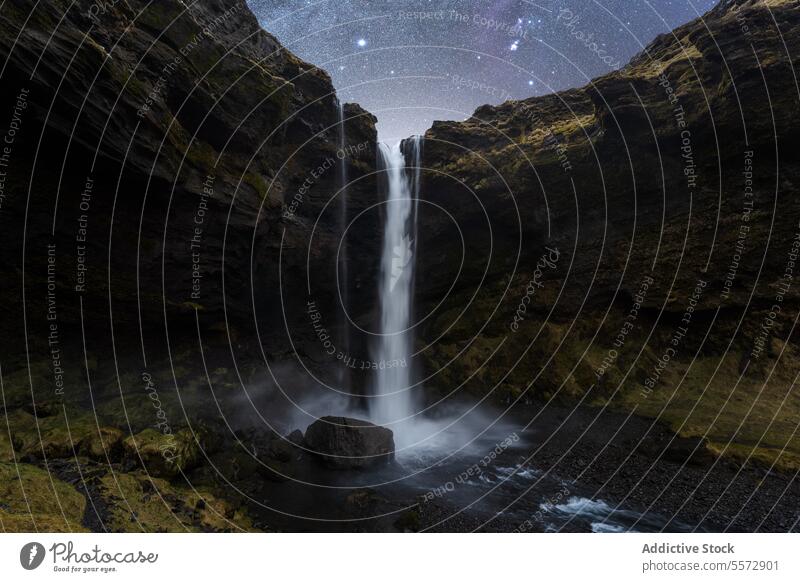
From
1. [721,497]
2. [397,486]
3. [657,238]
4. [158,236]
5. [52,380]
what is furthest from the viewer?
[657,238]

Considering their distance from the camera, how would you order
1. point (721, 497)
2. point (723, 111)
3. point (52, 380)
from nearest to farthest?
1. point (721, 497)
2. point (52, 380)
3. point (723, 111)

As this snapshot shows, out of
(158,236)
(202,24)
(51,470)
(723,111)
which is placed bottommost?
(51,470)

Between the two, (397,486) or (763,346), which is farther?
(763,346)

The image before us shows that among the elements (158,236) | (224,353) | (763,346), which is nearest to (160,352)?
(224,353)

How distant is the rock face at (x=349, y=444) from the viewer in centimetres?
1457

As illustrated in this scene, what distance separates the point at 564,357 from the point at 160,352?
23177 millimetres

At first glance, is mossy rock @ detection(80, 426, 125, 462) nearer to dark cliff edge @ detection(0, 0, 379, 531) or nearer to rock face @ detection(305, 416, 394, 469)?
dark cliff edge @ detection(0, 0, 379, 531)

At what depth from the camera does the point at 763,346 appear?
17.3 metres

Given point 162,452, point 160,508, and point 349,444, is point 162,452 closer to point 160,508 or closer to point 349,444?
point 160,508

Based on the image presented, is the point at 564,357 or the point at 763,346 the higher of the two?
the point at 763,346

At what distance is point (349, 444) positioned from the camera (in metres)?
14.9

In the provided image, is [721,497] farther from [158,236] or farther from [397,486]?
[158,236]

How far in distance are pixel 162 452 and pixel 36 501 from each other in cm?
391

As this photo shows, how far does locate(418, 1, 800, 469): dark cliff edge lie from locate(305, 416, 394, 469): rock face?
9.64 metres
